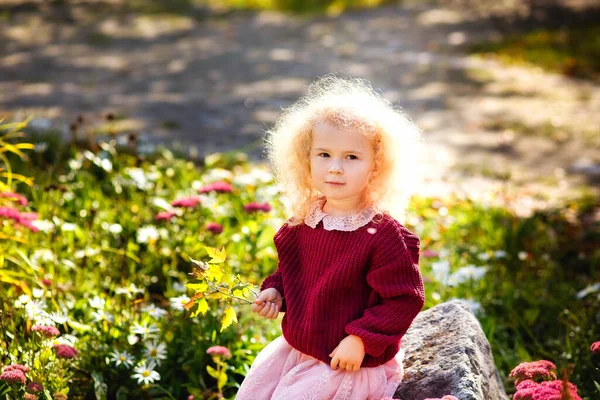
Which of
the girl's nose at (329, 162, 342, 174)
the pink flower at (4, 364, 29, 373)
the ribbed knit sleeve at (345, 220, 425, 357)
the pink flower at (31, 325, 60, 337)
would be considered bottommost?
the pink flower at (4, 364, 29, 373)

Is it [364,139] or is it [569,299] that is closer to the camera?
[364,139]

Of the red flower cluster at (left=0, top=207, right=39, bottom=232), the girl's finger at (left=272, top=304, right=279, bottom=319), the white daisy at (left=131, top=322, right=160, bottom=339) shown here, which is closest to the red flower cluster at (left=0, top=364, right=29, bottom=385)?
the white daisy at (left=131, top=322, right=160, bottom=339)

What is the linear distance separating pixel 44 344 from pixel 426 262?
2.07 m

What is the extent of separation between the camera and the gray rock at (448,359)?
2547 millimetres

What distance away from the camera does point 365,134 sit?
2.50 metres

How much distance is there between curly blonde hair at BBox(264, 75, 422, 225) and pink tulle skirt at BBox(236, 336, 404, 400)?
0.47 meters

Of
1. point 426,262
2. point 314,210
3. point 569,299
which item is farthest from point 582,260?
point 314,210

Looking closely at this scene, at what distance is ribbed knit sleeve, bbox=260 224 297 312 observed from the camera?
8.83 ft

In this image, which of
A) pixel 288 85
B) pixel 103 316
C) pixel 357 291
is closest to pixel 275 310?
pixel 357 291

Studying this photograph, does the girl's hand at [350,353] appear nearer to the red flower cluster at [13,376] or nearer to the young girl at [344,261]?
the young girl at [344,261]

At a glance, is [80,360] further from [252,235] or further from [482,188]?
[482,188]

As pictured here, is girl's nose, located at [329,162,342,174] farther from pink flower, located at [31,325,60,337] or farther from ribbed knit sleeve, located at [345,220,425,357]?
pink flower, located at [31,325,60,337]

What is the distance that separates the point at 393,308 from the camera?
2422mm

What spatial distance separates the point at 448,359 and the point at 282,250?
672 millimetres
